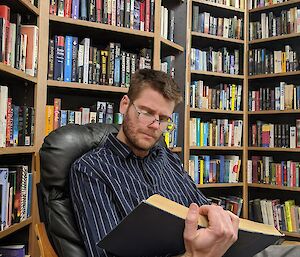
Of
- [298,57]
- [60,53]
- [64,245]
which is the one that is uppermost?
[298,57]

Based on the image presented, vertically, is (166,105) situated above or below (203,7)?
below

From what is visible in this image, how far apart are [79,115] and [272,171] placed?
5.44 feet

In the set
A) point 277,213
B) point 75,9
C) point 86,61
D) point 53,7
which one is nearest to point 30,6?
point 53,7

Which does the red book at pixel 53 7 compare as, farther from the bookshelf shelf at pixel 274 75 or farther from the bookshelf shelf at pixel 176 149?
the bookshelf shelf at pixel 274 75

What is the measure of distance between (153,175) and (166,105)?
0.86 ft

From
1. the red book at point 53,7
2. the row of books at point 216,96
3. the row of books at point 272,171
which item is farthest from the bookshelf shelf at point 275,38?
the red book at point 53,7

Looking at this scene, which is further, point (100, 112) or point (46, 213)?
point (100, 112)

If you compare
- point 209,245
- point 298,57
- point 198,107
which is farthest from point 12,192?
point 298,57

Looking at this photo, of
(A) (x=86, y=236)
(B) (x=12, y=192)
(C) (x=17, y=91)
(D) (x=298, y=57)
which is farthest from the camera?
(D) (x=298, y=57)

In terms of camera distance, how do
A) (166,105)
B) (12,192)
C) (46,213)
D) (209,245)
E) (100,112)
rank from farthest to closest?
(100,112) → (12,192) → (166,105) → (46,213) → (209,245)

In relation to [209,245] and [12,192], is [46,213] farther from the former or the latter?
[209,245]

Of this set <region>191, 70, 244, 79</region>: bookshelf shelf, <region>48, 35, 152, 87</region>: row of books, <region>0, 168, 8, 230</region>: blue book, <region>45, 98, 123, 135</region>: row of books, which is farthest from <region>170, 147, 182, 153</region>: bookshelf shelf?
<region>0, 168, 8, 230</region>: blue book

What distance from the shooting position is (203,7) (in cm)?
287

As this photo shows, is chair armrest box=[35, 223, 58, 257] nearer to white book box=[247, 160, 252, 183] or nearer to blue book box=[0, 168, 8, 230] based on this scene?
blue book box=[0, 168, 8, 230]
